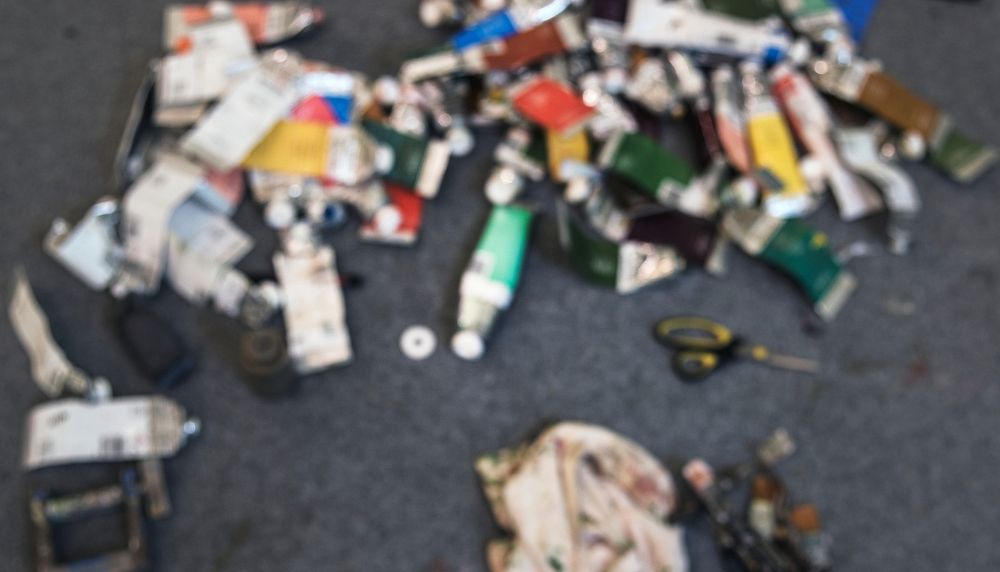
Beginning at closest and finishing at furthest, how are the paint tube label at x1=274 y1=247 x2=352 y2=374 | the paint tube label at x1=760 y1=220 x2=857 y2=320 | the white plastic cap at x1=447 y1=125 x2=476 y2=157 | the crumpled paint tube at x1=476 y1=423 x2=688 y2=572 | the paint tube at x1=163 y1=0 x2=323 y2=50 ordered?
the crumpled paint tube at x1=476 y1=423 x2=688 y2=572 < the paint tube label at x1=274 y1=247 x2=352 y2=374 < the paint tube label at x1=760 y1=220 x2=857 y2=320 < the white plastic cap at x1=447 y1=125 x2=476 y2=157 < the paint tube at x1=163 y1=0 x2=323 y2=50

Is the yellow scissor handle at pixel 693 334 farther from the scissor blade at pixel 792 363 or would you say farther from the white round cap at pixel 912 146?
the white round cap at pixel 912 146

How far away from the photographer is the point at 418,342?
150cm

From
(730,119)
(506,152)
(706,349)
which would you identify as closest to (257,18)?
(506,152)

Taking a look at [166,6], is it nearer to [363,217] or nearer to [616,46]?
[363,217]

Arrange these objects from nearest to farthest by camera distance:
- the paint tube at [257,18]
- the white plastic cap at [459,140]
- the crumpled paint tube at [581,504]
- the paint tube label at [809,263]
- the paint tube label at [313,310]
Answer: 1. the crumpled paint tube at [581,504]
2. the paint tube label at [313,310]
3. the paint tube label at [809,263]
4. the white plastic cap at [459,140]
5. the paint tube at [257,18]

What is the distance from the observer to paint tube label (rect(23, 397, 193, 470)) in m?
1.34

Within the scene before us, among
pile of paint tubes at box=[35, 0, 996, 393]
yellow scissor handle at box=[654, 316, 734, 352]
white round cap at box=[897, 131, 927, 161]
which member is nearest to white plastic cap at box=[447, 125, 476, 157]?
pile of paint tubes at box=[35, 0, 996, 393]

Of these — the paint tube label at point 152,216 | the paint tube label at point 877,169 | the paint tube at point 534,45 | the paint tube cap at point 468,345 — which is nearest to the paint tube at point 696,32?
the paint tube at point 534,45

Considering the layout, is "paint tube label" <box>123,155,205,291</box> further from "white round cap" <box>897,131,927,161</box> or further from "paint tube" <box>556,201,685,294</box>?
"white round cap" <box>897,131,927,161</box>

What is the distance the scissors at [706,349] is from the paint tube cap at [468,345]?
29cm

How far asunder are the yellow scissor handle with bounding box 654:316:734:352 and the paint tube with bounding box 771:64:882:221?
373 millimetres

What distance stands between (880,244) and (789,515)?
564 mm

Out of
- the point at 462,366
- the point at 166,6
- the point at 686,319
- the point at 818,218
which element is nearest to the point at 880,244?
the point at 818,218

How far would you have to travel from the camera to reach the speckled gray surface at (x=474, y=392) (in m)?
1.35
